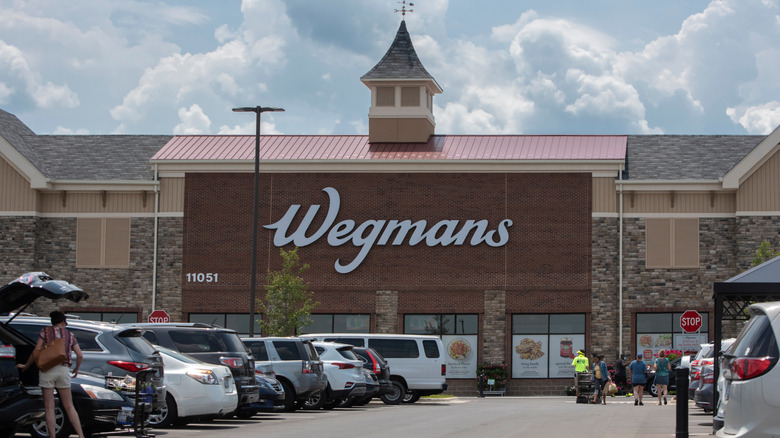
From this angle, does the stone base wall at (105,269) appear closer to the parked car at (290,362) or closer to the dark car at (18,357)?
the parked car at (290,362)

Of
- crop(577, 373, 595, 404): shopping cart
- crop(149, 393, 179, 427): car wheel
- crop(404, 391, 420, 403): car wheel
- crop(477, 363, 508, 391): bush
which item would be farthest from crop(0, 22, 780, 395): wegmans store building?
crop(149, 393, 179, 427): car wheel

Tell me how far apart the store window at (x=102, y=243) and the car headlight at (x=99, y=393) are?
29594mm

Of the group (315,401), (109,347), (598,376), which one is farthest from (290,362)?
(598,376)

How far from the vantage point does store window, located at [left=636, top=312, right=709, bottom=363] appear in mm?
41125

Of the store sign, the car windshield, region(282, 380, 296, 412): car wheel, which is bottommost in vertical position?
region(282, 380, 296, 412): car wheel

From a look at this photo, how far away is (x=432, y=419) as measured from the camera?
21.2m

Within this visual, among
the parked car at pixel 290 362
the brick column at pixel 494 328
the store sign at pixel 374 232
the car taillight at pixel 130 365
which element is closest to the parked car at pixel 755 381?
the car taillight at pixel 130 365

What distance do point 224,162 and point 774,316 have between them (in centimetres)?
3528

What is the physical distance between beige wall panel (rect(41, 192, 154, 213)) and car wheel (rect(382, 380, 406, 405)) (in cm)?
1683

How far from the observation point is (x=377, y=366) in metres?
28.0

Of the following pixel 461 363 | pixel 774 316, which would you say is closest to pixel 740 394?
pixel 774 316

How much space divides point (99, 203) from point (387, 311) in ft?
40.5

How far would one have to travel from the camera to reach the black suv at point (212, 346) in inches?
742

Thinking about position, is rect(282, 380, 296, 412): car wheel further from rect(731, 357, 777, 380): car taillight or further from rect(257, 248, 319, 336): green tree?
rect(257, 248, 319, 336): green tree
